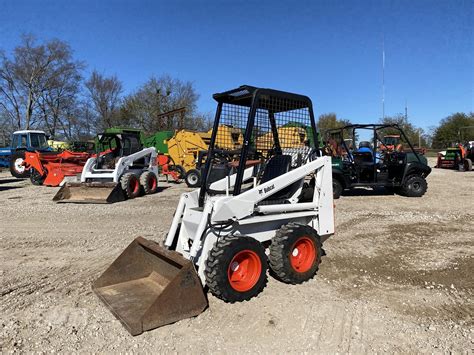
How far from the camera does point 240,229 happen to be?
381cm

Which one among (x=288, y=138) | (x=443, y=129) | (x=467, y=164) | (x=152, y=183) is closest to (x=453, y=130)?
(x=443, y=129)

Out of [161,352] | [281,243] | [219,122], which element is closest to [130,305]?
[161,352]

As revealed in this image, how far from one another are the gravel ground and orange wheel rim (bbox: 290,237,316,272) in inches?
7.7

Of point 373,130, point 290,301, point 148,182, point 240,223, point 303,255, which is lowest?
point 290,301

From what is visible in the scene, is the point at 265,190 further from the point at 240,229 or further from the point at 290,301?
the point at 290,301

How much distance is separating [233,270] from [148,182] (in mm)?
8219

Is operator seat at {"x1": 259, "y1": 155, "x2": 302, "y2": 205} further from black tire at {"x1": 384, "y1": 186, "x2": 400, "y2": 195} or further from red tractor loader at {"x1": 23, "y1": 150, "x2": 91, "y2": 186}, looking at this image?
red tractor loader at {"x1": 23, "y1": 150, "x2": 91, "y2": 186}

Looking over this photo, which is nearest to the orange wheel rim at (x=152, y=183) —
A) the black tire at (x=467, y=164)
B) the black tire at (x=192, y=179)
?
the black tire at (x=192, y=179)

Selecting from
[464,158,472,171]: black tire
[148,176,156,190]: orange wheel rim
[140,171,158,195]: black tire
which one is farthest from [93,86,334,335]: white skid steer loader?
[464,158,472,171]: black tire

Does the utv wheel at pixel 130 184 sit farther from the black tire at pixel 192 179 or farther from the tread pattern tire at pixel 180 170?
the tread pattern tire at pixel 180 170

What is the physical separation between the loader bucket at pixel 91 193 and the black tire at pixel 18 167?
8532 millimetres

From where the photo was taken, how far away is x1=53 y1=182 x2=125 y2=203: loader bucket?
9.60 m

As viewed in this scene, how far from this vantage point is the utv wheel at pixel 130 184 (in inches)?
403

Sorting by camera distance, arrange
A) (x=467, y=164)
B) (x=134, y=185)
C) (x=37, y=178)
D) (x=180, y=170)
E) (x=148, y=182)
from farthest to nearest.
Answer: (x=467, y=164) → (x=180, y=170) → (x=37, y=178) → (x=148, y=182) → (x=134, y=185)
